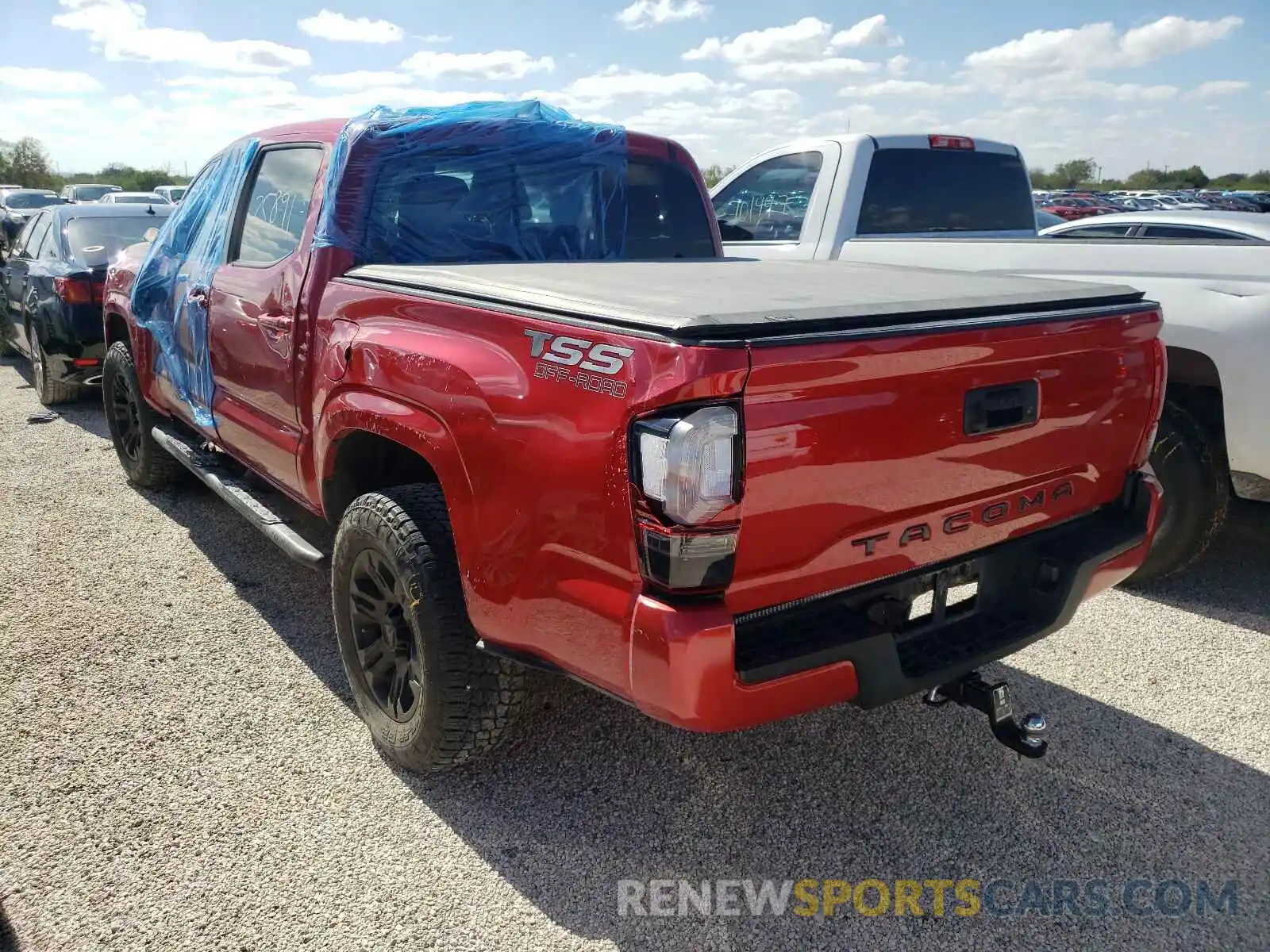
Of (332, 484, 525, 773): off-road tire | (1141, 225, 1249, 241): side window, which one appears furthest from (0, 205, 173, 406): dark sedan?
(1141, 225, 1249, 241): side window

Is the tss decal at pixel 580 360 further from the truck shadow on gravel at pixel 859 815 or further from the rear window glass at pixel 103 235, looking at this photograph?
the rear window glass at pixel 103 235

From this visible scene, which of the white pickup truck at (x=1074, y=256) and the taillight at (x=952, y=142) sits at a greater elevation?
the taillight at (x=952, y=142)

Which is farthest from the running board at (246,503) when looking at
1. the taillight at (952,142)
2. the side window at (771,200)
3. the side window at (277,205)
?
the taillight at (952,142)

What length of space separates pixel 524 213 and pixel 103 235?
5.86 m

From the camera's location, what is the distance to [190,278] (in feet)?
14.3

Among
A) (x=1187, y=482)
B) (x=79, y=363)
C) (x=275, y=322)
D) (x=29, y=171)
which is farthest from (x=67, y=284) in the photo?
(x=29, y=171)

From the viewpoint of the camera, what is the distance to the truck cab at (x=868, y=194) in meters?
5.42

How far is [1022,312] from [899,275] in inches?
30.0

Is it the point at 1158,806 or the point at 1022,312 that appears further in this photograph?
the point at 1158,806

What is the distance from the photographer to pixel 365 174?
3316 mm

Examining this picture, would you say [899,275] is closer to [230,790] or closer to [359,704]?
[359,704]

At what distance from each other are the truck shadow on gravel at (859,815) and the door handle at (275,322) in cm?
153

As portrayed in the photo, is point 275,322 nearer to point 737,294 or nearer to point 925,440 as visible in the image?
point 737,294

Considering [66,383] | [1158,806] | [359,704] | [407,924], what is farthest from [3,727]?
[66,383]
